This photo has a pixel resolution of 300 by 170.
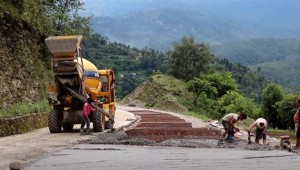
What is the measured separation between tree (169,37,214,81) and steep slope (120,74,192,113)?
3.17 metres

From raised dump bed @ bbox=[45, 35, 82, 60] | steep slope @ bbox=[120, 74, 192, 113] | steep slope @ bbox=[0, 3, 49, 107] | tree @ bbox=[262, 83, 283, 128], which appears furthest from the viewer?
steep slope @ bbox=[120, 74, 192, 113]

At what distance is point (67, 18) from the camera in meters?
46.6

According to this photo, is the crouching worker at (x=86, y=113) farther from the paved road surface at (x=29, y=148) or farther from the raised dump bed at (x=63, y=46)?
the raised dump bed at (x=63, y=46)

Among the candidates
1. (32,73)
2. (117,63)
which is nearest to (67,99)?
(32,73)

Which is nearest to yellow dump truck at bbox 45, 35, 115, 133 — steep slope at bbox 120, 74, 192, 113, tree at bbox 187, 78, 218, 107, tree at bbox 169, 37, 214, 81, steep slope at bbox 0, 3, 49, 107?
steep slope at bbox 0, 3, 49, 107

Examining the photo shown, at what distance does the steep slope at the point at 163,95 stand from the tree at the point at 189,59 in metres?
3.17

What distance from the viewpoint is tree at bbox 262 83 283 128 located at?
4850 centimetres

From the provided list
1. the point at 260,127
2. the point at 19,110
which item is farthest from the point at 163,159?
the point at 19,110

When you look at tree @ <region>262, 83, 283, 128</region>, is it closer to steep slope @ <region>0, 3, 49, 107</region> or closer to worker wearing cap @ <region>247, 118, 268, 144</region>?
steep slope @ <region>0, 3, 49, 107</region>

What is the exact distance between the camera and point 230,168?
10578 mm

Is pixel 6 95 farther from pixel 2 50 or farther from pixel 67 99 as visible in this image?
pixel 67 99

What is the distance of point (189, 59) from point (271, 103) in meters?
22.0

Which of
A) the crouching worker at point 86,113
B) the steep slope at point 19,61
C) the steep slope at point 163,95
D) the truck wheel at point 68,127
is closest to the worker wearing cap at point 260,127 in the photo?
the crouching worker at point 86,113

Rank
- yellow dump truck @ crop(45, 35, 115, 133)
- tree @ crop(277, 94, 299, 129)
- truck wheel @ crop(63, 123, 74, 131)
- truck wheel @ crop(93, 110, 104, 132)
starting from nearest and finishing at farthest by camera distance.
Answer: yellow dump truck @ crop(45, 35, 115, 133) → truck wheel @ crop(93, 110, 104, 132) → truck wheel @ crop(63, 123, 74, 131) → tree @ crop(277, 94, 299, 129)
